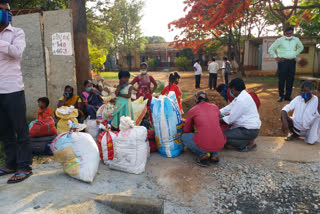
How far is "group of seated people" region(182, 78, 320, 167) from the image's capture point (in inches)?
129

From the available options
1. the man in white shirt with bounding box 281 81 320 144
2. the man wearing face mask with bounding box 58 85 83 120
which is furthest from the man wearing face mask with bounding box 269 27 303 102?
the man wearing face mask with bounding box 58 85 83 120

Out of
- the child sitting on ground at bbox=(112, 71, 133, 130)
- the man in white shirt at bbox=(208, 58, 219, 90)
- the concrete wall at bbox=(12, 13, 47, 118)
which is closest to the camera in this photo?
the child sitting on ground at bbox=(112, 71, 133, 130)

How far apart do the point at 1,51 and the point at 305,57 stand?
1589 cm

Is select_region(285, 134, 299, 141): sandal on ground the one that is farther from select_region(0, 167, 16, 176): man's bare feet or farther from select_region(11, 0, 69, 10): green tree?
select_region(11, 0, 69, 10): green tree

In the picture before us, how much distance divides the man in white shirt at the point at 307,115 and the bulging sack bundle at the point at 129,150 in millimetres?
2408

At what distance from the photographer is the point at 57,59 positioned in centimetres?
534

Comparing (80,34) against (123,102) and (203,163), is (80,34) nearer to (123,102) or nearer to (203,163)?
(123,102)

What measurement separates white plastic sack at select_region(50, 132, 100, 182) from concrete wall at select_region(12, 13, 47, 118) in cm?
301

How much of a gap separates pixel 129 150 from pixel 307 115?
2863 mm

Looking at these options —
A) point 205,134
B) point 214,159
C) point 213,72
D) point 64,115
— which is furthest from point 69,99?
point 213,72

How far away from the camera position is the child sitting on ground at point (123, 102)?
4027mm

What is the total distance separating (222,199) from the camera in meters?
2.61

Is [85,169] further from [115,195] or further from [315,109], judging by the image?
[315,109]

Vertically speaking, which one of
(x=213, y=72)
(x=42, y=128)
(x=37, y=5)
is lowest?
(x=42, y=128)
